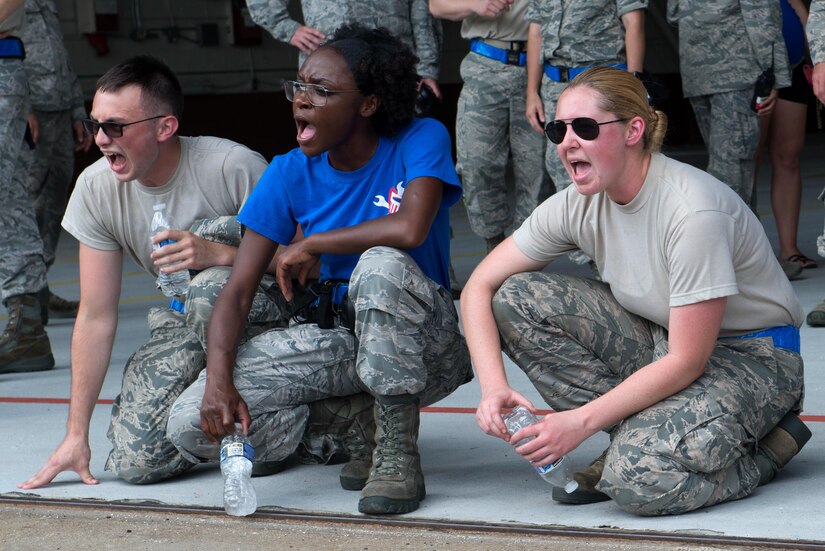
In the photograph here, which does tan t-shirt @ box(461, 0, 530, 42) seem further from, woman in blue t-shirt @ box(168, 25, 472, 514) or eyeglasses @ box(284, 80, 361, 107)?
eyeglasses @ box(284, 80, 361, 107)

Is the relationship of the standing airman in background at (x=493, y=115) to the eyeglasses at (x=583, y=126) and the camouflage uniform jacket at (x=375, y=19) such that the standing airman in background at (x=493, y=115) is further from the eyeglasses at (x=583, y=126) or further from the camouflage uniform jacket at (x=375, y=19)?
the eyeglasses at (x=583, y=126)

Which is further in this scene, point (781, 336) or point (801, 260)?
point (801, 260)

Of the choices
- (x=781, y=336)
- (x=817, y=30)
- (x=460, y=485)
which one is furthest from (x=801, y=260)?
(x=460, y=485)

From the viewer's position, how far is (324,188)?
3.07 meters

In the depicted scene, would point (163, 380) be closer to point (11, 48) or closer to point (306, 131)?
point (306, 131)

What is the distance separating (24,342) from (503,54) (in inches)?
91.4

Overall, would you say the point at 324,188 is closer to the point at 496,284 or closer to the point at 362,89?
the point at 362,89

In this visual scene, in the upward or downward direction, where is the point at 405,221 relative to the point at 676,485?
upward

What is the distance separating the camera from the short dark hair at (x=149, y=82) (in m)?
3.20

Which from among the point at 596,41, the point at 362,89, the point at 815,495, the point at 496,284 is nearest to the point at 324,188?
the point at 362,89

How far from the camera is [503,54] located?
5523 mm

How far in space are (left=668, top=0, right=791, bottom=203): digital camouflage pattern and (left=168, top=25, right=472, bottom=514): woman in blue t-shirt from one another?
264cm

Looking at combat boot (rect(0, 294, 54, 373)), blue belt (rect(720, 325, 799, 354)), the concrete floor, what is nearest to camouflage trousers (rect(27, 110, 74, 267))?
combat boot (rect(0, 294, 54, 373))

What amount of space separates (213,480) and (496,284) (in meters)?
0.86
